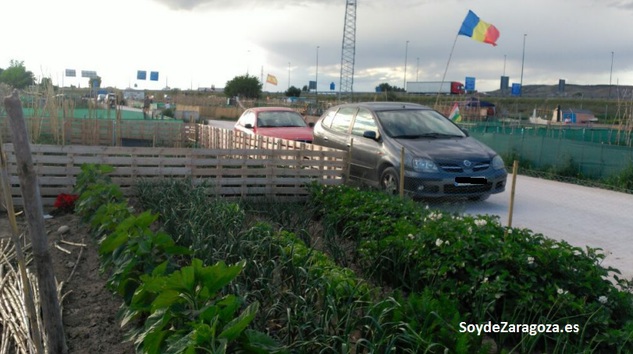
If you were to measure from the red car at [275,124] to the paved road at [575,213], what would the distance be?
4.98 meters

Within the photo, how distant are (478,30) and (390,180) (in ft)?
28.3

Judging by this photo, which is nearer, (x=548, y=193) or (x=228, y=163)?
(x=228, y=163)

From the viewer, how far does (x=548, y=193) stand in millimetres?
12297

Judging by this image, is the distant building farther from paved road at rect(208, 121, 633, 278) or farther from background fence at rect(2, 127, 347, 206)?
background fence at rect(2, 127, 347, 206)

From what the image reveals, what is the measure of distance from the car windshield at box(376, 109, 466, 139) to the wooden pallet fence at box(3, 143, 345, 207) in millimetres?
1036

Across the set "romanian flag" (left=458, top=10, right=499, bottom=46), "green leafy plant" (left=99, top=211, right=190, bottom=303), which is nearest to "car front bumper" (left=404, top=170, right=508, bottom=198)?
"green leafy plant" (left=99, top=211, right=190, bottom=303)

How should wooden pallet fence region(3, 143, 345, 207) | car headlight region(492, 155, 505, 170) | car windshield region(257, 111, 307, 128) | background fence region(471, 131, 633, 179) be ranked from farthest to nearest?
car windshield region(257, 111, 307, 128) < background fence region(471, 131, 633, 179) < car headlight region(492, 155, 505, 170) < wooden pallet fence region(3, 143, 345, 207)

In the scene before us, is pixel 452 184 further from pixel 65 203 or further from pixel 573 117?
pixel 573 117

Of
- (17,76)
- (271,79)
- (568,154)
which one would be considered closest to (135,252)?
(568,154)

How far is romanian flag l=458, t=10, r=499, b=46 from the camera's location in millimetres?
16828

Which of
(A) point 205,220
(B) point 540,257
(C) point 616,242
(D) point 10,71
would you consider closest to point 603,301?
(B) point 540,257

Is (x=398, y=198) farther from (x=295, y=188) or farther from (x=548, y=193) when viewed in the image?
(x=548, y=193)

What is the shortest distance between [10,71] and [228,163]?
52.0 m

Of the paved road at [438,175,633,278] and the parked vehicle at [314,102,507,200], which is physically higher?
the parked vehicle at [314,102,507,200]
